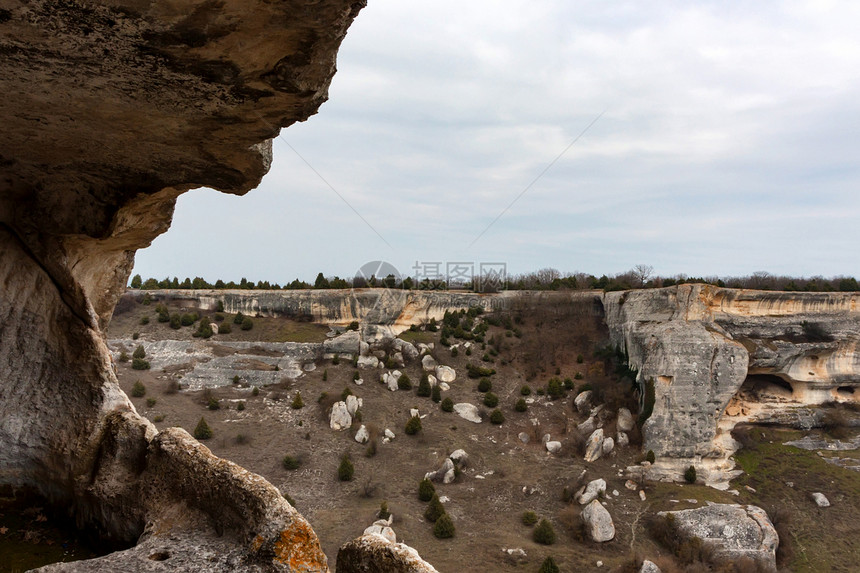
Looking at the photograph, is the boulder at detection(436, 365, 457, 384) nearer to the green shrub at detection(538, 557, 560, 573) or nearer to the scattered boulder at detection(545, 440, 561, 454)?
the scattered boulder at detection(545, 440, 561, 454)

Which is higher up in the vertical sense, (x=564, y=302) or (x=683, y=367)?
(x=564, y=302)

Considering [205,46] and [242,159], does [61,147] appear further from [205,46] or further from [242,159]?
[205,46]

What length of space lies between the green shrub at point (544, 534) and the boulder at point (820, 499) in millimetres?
13028

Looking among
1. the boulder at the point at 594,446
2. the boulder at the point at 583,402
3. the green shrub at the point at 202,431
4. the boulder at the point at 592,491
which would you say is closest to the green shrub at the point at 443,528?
the boulder at the point at 592,491

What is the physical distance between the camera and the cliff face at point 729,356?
28.6 metres

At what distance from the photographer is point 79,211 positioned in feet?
19.9

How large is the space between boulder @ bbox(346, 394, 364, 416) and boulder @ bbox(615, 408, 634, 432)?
15292 millimetres

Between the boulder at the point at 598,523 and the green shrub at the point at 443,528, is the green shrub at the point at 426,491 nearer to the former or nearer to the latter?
the green shrub at the point at 443,528

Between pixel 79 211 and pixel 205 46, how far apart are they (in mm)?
4087

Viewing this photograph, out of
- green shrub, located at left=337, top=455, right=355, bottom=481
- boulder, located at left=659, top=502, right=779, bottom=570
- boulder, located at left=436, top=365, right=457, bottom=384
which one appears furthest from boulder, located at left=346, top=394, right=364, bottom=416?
boulder, located at left=659, top=502, right=779, bottom=570

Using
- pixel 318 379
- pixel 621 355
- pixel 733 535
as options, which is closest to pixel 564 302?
pixel 621 355

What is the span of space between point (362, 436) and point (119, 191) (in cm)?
2482

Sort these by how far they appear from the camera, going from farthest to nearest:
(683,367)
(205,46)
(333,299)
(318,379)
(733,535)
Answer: (333,299), (318,379), (683,367), (733,535), (205,46)

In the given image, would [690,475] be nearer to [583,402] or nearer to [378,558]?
[583,402]
